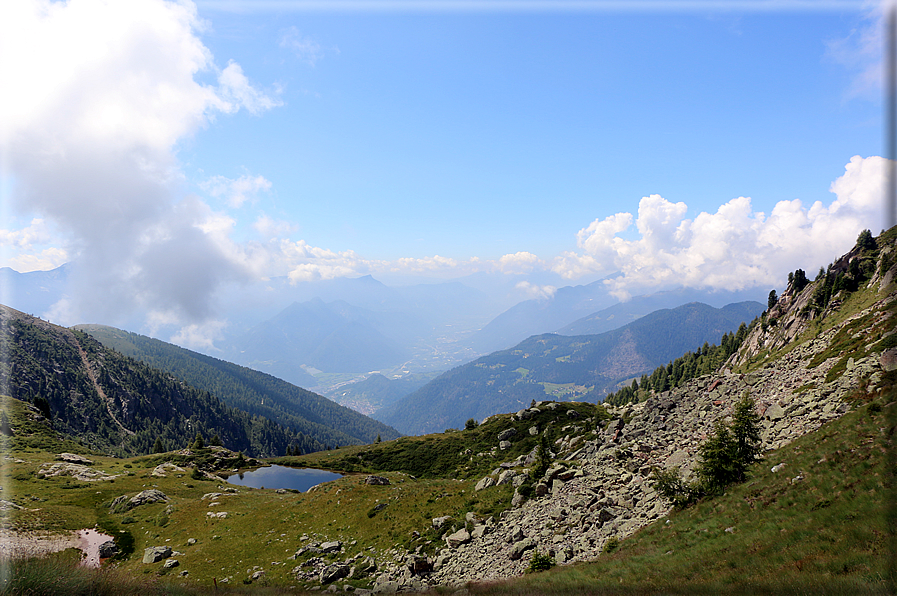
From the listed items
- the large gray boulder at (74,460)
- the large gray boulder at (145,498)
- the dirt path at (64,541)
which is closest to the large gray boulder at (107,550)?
the dirt path at (64,541)

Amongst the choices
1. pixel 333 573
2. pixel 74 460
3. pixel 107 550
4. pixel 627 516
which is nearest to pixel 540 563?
pixel 627 516

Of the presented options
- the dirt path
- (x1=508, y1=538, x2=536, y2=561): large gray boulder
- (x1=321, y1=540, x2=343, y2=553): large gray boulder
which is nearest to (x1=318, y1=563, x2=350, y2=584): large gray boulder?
(x1=321, y1=540, x2=343, y2=553): large gray boulder

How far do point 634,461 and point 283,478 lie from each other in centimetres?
9307

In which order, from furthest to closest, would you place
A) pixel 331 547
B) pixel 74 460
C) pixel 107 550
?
pixel 74 460 < pixel 107 550 < pixel 331 547

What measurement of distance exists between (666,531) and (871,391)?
51.6 ft

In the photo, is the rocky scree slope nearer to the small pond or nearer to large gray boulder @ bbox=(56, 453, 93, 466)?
the small pond

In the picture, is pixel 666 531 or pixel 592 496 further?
pixel 592 496

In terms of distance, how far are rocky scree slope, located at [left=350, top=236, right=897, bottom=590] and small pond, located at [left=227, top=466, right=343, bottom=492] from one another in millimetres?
67437

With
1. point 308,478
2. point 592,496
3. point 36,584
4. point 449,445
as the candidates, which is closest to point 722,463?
point 592,496

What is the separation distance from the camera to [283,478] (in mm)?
91875

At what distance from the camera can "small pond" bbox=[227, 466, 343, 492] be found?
280 feet

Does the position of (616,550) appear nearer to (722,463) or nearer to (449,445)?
(722,463)

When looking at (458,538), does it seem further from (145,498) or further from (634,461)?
(145,498)

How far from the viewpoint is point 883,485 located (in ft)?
47.4
